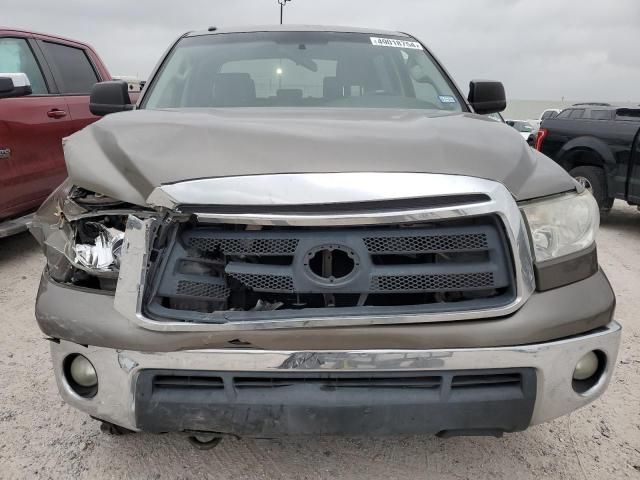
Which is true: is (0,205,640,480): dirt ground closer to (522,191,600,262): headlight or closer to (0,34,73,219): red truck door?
(522,191,600,262): headlight

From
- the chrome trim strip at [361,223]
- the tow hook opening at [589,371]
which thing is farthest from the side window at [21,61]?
the tow hook opening at [589,371]

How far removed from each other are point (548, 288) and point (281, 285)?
32.3 inches

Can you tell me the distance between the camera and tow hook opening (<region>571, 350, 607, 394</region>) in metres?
1.70

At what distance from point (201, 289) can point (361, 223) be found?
0.53 meters

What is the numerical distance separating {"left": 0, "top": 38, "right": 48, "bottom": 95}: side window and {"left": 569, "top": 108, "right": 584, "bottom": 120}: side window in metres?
6.65

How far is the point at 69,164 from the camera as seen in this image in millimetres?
1832

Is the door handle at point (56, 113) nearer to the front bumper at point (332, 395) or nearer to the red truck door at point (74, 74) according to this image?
the red truck door at point (74, 74)

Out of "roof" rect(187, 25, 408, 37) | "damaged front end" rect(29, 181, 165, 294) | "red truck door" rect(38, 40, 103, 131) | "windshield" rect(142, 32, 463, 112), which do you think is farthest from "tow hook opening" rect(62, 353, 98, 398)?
"red truck door" rect(38, 40, 103, 131)

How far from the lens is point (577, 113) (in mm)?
7516

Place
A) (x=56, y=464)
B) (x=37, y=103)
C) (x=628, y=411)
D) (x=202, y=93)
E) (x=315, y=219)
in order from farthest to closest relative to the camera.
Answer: (x=37, y=103) → (x=202, y=93) → (x=628, y=411) → (x=56, y=464) → (x=315, y=219)

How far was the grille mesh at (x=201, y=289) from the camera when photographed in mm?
1586

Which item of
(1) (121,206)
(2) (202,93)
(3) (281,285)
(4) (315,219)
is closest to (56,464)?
(1) (121,206)

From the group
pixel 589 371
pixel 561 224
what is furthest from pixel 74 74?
pixel 589 371

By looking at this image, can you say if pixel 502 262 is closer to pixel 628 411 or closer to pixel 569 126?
pixel 628 411
